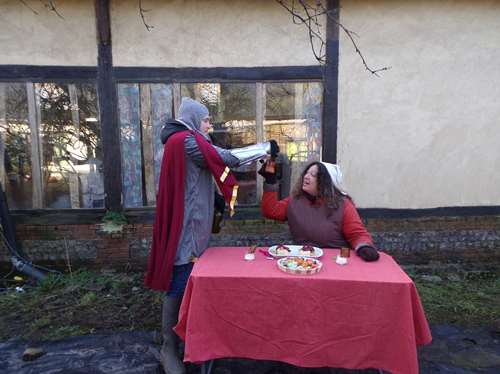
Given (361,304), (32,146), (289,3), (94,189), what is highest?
(289,3)

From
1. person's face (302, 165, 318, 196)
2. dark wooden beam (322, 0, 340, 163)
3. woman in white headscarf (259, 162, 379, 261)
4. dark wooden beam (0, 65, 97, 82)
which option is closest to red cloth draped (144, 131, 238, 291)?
woman in white headscarf (259, 162, 379, 261)

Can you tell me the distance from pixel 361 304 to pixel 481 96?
3940 mm

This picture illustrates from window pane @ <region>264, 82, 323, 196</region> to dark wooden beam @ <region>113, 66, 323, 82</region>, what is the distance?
4.7 inches

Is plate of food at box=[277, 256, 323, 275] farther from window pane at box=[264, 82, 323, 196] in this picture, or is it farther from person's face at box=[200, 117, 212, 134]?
window pane at box=[264, 82, 323, 196]

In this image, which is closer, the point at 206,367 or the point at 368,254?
the point at 368,254

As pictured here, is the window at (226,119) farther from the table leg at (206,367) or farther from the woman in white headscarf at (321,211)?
the table leg at (206,367)

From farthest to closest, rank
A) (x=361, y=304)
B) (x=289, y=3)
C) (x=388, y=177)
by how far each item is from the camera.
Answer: (x=388, y=177), (x=289, y=3), (x=361, y=304)

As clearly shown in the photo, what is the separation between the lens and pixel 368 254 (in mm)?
2662

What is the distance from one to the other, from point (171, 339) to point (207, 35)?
11.4 ft

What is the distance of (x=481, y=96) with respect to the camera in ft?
16.2

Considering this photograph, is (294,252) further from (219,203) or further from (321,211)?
(219,203)

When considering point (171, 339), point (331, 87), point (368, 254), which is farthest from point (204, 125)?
point (331, 87)

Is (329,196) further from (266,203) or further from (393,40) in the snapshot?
(393,40)

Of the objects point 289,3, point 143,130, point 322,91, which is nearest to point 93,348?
point 143,130
